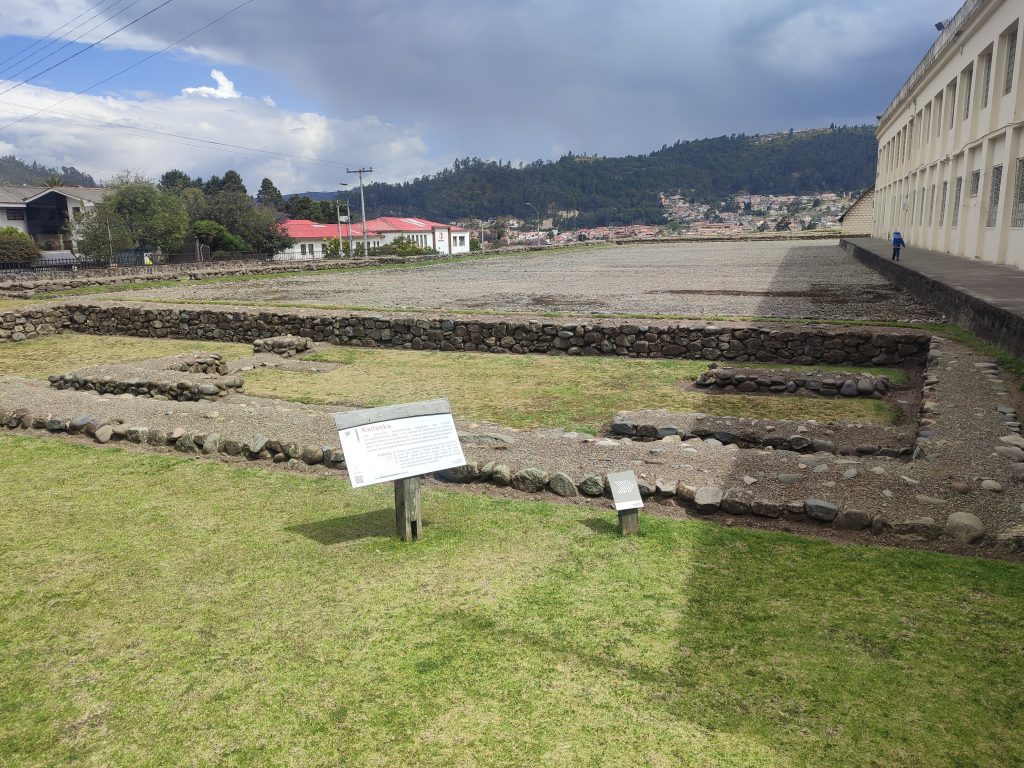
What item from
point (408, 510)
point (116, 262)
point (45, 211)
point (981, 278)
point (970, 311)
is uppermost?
point (45, 211)

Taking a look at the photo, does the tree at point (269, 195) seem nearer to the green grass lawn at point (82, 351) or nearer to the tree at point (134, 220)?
the tree at point (134, 220)

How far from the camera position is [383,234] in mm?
105750

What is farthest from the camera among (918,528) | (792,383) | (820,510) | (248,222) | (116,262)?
(248,222)

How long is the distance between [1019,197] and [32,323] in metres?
25.9

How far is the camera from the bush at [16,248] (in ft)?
152

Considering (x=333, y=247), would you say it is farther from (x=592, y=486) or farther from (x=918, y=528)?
(x=918, y=528)

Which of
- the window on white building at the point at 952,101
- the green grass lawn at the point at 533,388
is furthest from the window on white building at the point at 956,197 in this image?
the green grass lawn at the point at 533,388

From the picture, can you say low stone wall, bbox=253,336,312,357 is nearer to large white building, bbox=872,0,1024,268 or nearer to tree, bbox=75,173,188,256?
large white building, bbox=872,0,1024,268

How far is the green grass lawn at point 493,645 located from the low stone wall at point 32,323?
14.2m

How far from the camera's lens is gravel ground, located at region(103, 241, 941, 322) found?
1780 cm

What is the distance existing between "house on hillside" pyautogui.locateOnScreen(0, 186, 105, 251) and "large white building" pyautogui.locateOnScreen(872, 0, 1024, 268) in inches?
2417

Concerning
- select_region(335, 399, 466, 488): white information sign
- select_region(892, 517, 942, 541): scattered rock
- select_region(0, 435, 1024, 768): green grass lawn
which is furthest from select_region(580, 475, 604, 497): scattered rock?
select_region(892, 517, 942, 541): scattered rock

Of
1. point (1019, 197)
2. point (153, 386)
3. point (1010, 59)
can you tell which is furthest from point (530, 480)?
point (1010, 59)

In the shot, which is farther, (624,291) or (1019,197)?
(624,291)
